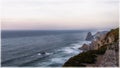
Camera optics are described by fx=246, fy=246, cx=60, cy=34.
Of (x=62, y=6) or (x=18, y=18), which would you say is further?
(x=18, y=18)

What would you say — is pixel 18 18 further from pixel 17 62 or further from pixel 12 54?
pixel 12 54

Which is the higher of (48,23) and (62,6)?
(62,6)

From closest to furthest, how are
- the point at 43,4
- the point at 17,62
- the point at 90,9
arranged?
1. the point at 43,4
2. the point at 90,9
3. the point at 17,62

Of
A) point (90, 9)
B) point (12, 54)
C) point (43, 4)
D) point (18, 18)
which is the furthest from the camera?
point (12, 54)

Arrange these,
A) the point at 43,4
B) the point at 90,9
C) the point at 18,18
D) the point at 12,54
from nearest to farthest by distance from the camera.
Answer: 1. the point at 43,4
2. the point at 90,9
3. the point at 18,18
4. the point at 12,54

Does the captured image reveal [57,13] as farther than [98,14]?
No

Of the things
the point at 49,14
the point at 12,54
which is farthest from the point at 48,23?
the point at 12,54

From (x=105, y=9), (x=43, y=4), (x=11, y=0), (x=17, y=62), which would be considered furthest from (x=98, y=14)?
(x=17, y=62)

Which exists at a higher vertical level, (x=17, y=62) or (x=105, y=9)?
(x=105, y=9)

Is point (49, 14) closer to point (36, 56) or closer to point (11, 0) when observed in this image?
point (11, 0)
